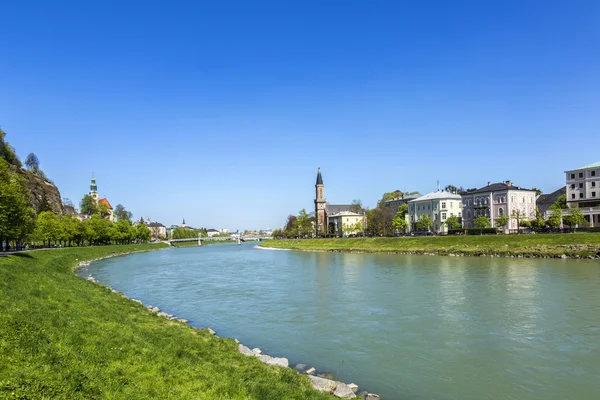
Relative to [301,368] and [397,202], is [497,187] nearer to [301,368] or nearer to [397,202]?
[397,202]

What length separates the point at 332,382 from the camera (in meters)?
12.9

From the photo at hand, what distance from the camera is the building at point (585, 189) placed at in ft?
262

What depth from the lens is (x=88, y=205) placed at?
178750mm

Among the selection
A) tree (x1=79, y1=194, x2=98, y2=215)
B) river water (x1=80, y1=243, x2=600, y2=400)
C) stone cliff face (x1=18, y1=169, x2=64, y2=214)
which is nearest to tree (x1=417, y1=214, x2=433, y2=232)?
river water (x1=80, y1=243, x2=600, y2=400)

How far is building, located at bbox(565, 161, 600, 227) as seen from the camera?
79750mm

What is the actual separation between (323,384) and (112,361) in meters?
6.15

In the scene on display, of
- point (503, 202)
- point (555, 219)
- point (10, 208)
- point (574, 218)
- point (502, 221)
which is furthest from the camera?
point (503, 202)

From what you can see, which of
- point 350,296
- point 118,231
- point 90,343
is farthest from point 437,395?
point 118,231

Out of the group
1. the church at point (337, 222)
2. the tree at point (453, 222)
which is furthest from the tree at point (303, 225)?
the tree at point (453, 222)

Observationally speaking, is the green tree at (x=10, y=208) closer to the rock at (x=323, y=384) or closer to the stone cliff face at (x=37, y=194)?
the rock at (x=323, y=384)

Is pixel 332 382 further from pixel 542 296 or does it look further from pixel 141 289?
pixel 141 289

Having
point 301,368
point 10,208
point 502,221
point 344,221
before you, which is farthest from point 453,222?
point 301,368

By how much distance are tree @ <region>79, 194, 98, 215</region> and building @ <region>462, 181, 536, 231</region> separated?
144 metres

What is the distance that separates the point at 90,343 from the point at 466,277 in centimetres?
3429
